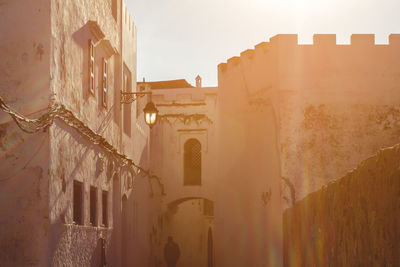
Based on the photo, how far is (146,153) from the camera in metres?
22.8

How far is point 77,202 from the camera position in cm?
1134

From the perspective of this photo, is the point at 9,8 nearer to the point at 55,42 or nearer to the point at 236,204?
the point at 55,42

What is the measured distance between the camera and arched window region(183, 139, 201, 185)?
86.3 ft

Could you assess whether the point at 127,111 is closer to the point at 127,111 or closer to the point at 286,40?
the point at 127,111

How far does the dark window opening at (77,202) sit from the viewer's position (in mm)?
11148

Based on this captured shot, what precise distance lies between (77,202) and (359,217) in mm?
6302

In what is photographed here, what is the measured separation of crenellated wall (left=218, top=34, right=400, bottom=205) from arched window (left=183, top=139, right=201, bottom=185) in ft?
35.9

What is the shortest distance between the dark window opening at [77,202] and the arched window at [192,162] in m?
14.8

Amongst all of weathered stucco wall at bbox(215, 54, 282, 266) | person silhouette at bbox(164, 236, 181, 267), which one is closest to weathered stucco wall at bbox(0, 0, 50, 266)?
weathered stucco wall at bbox(215, 54, 282, 266)

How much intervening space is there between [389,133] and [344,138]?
1.07 m

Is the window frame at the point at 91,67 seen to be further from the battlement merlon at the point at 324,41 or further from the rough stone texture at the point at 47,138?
the battlement merlon at the point at 324,41

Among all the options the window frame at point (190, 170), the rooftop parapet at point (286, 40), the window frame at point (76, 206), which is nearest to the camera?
the window frame at point (76, 206)

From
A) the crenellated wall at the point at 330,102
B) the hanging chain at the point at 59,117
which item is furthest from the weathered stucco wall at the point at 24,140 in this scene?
the crenellated wall at the point at 330,102

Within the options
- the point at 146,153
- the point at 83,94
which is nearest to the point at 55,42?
the point at 83,94
